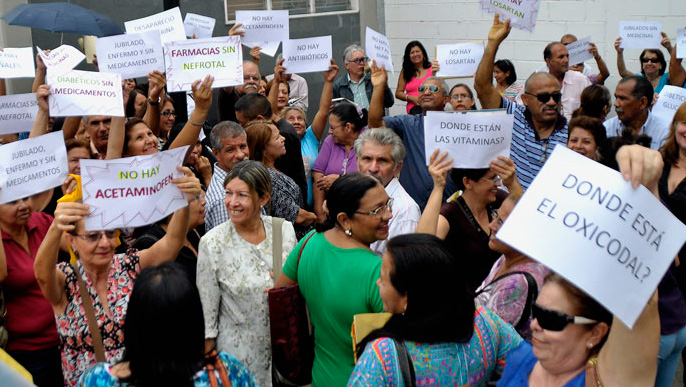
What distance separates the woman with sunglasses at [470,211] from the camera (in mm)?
4477

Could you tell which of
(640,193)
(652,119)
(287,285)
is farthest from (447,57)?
(640,193)

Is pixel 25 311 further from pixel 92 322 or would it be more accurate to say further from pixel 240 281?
pixel 240 281

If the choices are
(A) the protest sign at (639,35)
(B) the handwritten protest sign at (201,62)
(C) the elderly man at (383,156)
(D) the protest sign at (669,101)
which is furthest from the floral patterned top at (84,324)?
(A) the protest sign at (639,35)

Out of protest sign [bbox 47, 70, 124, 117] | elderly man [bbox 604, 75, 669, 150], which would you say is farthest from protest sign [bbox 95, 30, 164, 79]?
elderly man [bbox 604, 75, 669, 150]

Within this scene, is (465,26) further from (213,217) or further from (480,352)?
(480,352)

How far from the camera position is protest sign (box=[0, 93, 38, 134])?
6645 millimetres

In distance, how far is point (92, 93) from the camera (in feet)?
19.3

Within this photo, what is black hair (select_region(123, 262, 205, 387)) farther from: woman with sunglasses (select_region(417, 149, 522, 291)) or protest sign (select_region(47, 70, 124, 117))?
protest sign (select_region(47, 70, 124, 117))

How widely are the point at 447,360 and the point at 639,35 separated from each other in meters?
8.36

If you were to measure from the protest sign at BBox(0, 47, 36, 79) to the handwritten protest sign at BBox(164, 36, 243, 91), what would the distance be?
6.24 feet

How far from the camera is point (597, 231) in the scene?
8.15ft

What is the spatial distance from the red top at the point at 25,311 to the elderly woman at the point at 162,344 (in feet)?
5.63

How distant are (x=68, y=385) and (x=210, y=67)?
3.37 m

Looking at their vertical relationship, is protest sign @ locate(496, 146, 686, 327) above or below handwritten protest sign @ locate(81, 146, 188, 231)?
above
